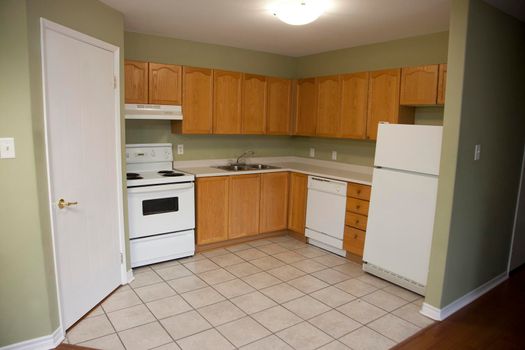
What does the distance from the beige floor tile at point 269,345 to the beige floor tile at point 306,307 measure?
1.29 feet

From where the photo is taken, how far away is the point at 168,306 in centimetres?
296

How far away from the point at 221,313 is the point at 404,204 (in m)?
1.83

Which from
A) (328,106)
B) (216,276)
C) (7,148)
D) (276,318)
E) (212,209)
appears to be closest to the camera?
(7,148)

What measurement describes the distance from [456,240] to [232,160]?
2.89 m

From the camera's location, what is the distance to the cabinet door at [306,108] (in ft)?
15.6

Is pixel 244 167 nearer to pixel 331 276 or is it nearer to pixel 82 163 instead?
pixel 331 276

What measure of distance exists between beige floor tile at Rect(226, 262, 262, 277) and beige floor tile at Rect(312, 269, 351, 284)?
609 mm

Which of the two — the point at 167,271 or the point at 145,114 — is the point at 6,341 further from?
the point at 145,114

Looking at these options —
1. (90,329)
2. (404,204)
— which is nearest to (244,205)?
(404,204)

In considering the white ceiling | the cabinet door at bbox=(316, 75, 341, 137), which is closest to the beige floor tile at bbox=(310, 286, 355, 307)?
the cabinet door at bbox=(316, 75, 341, 137)

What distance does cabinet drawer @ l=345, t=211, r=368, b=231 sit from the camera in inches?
150

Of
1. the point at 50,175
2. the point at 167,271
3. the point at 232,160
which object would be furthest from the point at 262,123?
the point at 50,175

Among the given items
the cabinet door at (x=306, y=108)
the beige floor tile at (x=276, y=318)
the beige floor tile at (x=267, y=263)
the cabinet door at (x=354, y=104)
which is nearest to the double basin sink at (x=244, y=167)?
the cabinet door at (x=306, y=108)

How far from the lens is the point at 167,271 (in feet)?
12.0
